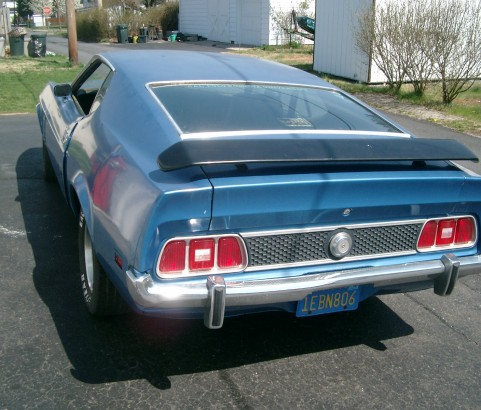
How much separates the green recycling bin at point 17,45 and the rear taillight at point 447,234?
23.0 meters

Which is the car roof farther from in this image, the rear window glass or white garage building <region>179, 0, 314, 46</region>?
white garage building <region>179, 0, 314, 46</region>

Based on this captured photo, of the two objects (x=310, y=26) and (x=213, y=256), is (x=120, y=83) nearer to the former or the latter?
(x=213, y=256)

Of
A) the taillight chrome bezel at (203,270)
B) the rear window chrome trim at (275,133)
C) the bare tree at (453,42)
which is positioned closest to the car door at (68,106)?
the rear window chrome trim at (275,133)

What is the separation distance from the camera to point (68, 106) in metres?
4.90

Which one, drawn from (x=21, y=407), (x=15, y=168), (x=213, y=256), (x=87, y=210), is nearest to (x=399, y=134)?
(x=213, y=256)

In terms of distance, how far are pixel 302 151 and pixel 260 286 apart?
2.25 feet

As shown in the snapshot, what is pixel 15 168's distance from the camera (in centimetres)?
722

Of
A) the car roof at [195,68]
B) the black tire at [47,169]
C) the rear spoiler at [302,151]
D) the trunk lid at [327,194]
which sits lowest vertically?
the black tire at [47,169]

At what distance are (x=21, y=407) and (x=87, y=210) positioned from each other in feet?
3.66

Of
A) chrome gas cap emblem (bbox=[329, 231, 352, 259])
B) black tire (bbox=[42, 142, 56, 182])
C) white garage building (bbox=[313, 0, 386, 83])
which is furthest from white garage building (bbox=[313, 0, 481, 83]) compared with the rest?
chrome gas cap emblem (bbox=[329, 231, 352, 259])

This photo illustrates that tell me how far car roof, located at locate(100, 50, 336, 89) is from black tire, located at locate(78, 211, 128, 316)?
3.52ft

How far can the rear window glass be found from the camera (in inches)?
139

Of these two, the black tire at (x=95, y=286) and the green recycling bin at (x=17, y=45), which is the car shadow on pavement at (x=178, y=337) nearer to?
the black tire at (x=95, y=286)

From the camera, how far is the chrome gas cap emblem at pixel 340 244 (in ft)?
10.1
